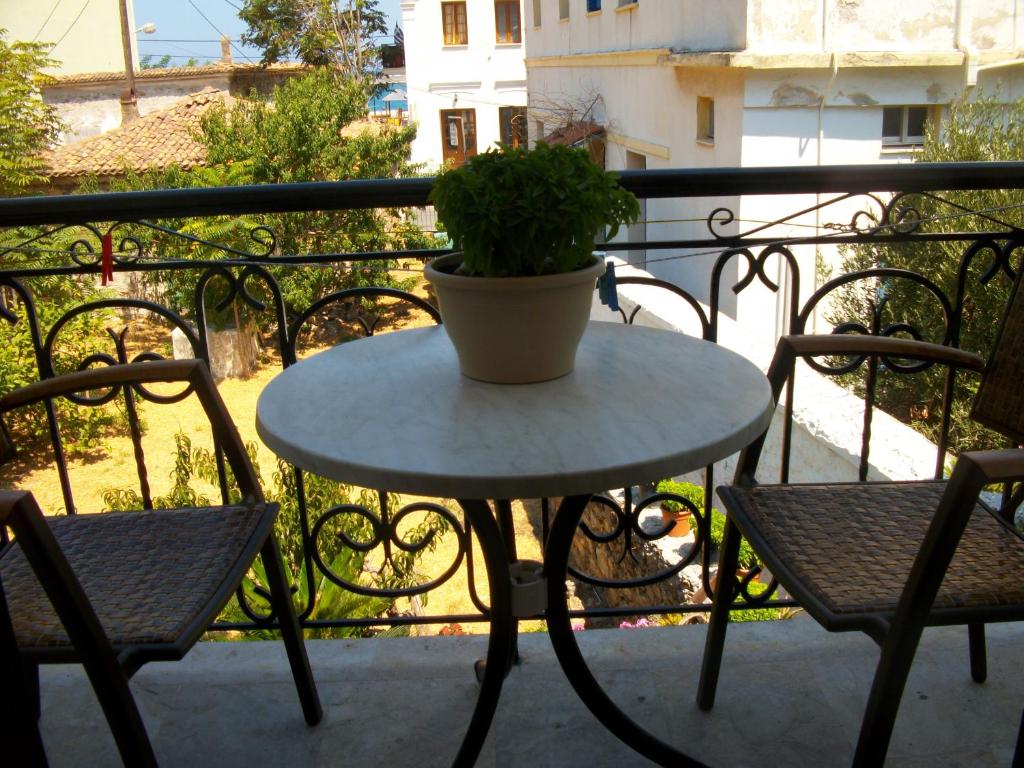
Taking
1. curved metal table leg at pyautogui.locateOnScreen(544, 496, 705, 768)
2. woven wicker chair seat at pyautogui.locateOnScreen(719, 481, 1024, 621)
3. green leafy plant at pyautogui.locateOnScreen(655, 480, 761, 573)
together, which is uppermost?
woven wicker chair seat at pyautogui.locateOnScreen(719, 481, 1024, 621)

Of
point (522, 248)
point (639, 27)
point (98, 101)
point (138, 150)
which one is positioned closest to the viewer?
point (522, 248)

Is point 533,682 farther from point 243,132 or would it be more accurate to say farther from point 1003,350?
point 243,132

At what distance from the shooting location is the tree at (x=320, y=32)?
1200 inches

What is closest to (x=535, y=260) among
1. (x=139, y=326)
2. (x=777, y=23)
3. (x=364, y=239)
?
(x=777, y=23)

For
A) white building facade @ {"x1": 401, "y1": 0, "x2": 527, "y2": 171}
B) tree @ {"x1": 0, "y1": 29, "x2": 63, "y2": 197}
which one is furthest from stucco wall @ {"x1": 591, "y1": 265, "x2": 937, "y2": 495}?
white building facade @ {"x1": 401, "y1": 0, "x2": 527, "y2": 171}

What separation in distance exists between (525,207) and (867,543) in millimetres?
712

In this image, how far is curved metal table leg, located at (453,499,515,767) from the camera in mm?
1346

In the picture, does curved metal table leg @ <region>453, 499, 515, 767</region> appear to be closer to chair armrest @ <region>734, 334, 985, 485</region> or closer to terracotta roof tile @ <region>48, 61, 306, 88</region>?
chair armrest @ <region>734, 334, 985, 485</region>

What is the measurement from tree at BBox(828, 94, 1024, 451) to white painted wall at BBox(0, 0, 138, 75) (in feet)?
77.0

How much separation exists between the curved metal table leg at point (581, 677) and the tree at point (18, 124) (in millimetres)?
15865

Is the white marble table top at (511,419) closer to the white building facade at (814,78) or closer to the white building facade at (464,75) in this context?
the white building facade at (814,78)

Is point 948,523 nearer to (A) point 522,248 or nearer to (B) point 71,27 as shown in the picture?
(A) point 522,248

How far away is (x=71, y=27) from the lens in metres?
26.0

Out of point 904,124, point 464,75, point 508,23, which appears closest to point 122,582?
point 904,124
